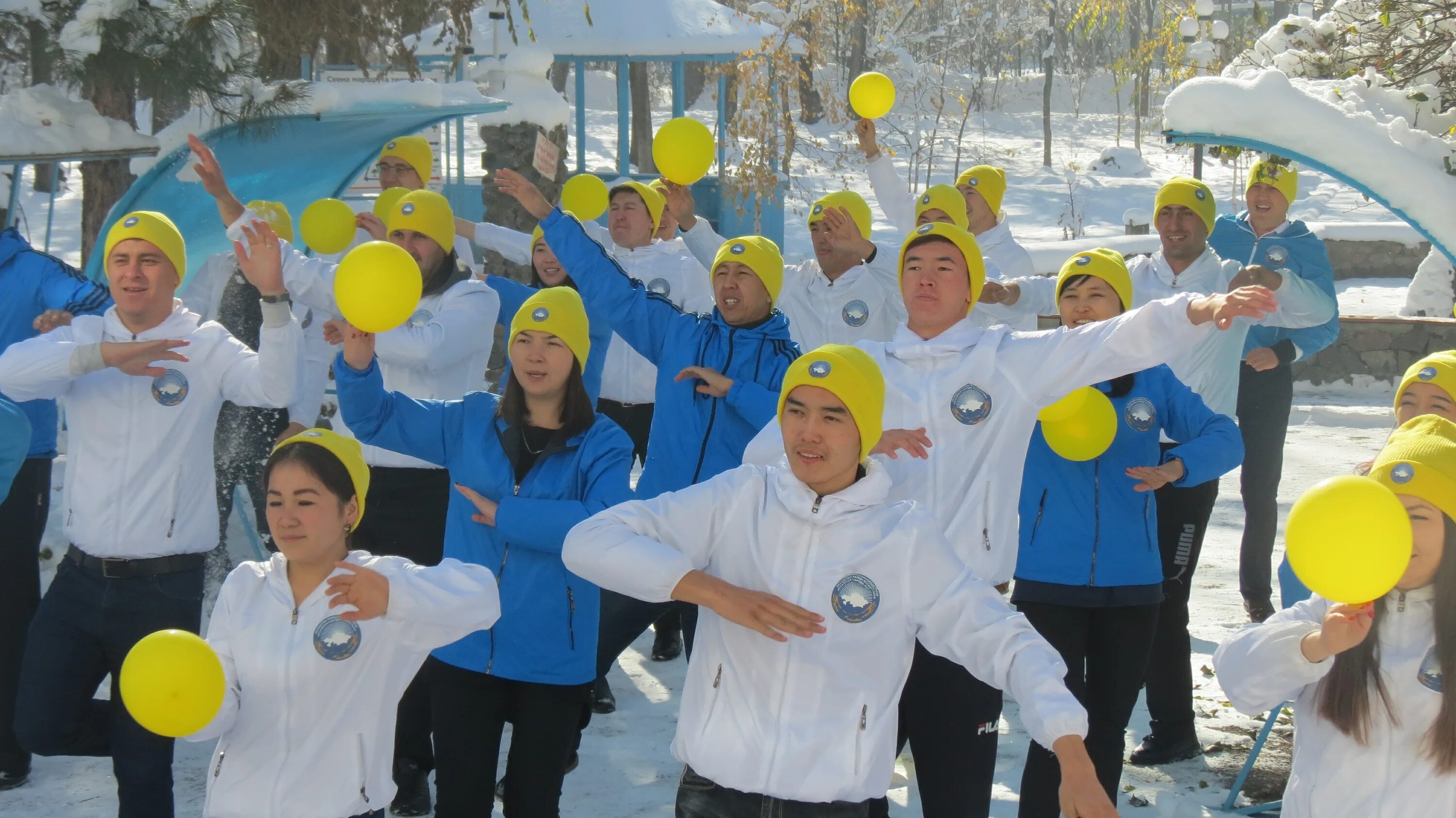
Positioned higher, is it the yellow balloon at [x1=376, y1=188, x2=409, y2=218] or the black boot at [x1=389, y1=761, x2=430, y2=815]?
the yellow balloon at [x1=376, y1=188, x2=409, y2=218]

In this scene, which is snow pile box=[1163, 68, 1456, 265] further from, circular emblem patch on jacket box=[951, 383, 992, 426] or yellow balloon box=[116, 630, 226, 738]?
yellow balloon box=[116, 630, 226, 738]

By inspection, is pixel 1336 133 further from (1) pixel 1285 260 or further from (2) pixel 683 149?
(2) pixel 683 149

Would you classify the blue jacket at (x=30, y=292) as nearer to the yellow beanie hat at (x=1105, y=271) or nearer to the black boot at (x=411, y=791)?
the black boot at (x=411, y=791)

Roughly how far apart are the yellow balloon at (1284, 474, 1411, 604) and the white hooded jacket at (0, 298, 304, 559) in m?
2.57

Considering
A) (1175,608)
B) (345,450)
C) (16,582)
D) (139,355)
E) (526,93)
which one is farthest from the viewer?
(526,93)

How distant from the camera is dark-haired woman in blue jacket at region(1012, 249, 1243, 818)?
4.10 meters

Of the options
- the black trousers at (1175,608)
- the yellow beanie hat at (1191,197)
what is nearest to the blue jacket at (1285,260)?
the yellow beanie hat at (1191,197)

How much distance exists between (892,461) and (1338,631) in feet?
4.44

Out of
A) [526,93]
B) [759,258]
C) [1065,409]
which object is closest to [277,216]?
[759,258]

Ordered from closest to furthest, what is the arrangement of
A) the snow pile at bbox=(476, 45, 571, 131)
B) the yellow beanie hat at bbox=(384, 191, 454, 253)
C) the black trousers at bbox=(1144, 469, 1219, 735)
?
the yellow beanie hat at bbox=(384, 191, 454, 253) < the black trousers at bbox=(1144, 469, 1219, 735) < the snow pile at bbox=(476, 45, 571, 131)

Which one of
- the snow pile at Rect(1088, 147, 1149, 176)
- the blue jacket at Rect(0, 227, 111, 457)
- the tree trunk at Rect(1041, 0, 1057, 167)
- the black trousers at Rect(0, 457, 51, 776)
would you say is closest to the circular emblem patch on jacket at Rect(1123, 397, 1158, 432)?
the blue jacket at Rect(0, 227, 111, 457)

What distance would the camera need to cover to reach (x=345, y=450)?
10.2 feet

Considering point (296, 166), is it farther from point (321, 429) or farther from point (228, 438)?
point (321, 429)

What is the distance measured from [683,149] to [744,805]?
12.4 feet
